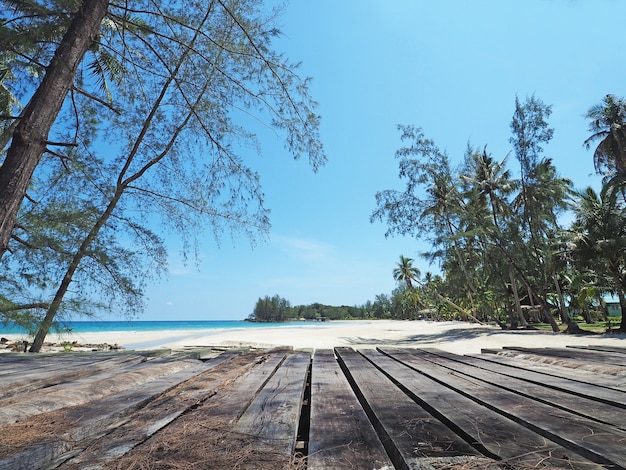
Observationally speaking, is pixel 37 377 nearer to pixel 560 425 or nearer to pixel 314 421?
pixel 314 421

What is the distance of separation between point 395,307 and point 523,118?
64.1m

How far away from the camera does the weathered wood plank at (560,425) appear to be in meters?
1.04

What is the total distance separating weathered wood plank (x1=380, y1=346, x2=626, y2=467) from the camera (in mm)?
1037

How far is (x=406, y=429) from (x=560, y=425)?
58 cm

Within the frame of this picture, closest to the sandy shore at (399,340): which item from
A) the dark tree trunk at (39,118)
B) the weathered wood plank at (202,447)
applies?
the dark tree trunk at (39,118)

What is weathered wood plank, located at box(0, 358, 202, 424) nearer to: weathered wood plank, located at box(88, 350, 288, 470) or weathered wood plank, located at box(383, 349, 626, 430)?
weathered wood plank, located at box(88, 350, 288, 470)

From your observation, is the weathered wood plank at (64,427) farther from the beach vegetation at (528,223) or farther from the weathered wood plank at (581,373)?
the beach vegetation at (528,223)

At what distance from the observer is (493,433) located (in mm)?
1203

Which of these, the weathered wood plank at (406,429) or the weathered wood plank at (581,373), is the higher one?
the weathered wood plank at (406,429)

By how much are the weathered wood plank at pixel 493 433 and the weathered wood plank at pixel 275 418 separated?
591 millimetres

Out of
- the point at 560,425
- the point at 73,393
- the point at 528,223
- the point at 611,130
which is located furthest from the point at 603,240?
the point at 73,393

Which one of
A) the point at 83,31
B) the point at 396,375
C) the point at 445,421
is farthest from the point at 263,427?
the point at 83,31

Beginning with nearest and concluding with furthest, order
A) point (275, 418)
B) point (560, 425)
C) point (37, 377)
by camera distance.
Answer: point (560, 425) < point (275, 418) < point (37, 377)

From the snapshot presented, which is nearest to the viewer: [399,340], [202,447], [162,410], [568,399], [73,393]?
[202,447]
